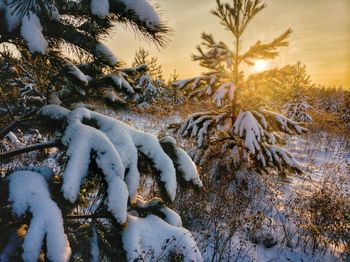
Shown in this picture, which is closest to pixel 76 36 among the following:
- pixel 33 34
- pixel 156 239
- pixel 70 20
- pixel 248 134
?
pixel 70 20

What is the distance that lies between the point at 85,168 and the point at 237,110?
16.0 feet

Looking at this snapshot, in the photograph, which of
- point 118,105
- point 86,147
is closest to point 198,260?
point 86,147

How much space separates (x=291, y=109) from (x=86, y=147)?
60.1 feet

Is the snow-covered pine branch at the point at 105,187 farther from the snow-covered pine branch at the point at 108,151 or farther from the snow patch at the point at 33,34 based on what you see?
the snow patch at the point at 33,34

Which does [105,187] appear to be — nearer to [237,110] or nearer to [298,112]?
[237,110]

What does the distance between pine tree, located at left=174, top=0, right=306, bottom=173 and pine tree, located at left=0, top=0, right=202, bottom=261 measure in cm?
364

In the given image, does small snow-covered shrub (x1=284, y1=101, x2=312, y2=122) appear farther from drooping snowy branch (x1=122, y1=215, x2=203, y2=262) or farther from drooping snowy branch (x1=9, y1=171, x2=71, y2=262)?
drooping snowy branch (x1=9, y1=171, x2=71, y2=262)

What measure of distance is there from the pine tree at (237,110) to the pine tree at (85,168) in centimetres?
364

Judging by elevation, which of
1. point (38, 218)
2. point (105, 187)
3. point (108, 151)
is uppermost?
point (108, 151)

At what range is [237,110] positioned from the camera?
19.3 feet

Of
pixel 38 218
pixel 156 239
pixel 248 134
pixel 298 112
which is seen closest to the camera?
pixel 38 218

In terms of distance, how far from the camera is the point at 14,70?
2.54m

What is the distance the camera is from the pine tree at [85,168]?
1.32m

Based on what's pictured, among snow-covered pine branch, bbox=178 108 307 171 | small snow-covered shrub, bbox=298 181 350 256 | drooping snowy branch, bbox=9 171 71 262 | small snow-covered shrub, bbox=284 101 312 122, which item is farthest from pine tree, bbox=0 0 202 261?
small snow-covered shrub, bbox=284 101 312 122
